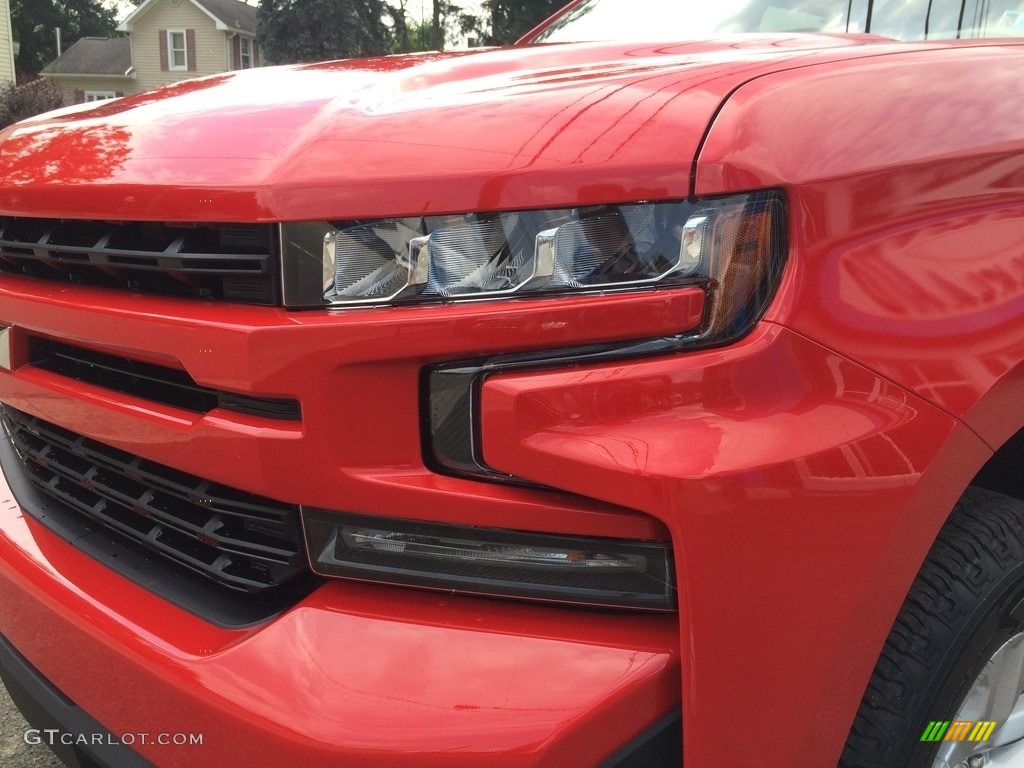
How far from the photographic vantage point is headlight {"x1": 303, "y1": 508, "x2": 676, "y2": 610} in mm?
1131

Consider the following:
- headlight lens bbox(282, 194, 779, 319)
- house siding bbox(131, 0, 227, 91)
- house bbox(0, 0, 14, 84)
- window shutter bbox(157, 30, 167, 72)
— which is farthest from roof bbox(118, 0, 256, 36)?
headlight lens bbox(282, 194, 779, 319)

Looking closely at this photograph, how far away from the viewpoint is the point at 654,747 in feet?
3.59

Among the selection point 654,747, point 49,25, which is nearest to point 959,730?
point 654,747

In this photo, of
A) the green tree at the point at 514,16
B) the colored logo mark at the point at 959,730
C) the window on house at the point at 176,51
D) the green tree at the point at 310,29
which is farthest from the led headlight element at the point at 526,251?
the window on house at the point at 176,51

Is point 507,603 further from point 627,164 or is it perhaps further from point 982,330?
point 982,330

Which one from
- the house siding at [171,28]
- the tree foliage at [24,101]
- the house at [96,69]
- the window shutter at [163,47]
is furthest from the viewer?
the house at [96,69]

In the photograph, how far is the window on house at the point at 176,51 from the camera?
123ft

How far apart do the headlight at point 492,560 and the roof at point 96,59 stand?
47.6 meters

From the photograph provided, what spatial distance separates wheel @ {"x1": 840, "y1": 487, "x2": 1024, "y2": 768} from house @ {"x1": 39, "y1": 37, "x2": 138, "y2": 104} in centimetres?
4606

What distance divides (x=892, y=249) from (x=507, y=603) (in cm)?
67

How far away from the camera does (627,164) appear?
111 cm

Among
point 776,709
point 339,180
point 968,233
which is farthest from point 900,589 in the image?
point 339,180

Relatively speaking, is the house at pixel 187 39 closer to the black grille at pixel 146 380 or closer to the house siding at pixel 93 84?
the house siding at pixel 93 84

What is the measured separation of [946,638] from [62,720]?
4.47ft
